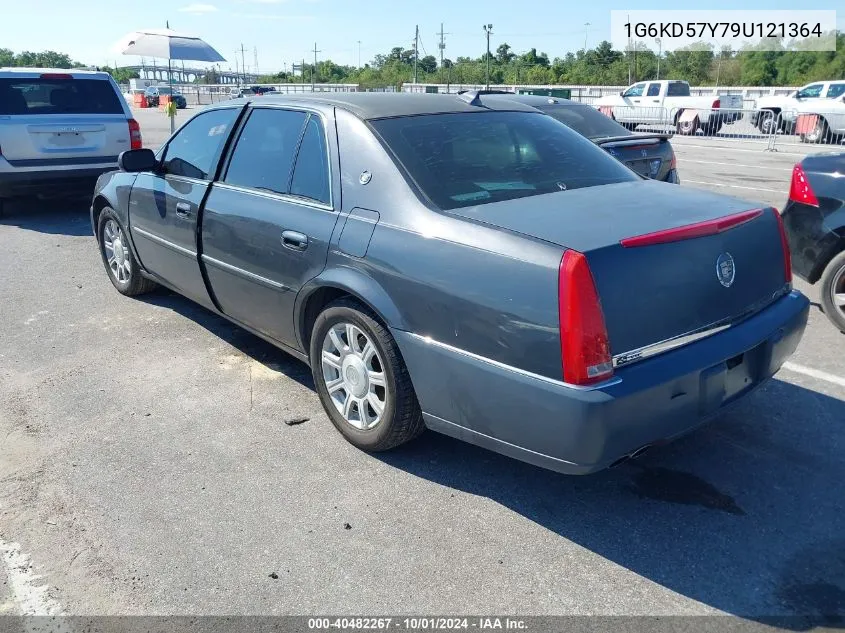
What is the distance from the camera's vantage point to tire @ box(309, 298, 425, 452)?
3340mm

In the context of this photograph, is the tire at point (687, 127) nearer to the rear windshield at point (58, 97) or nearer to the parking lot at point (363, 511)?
the rear windshield at point (58, 97)

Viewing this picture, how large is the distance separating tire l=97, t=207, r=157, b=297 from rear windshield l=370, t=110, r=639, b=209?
10.3 feet

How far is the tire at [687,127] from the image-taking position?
24.7 meters

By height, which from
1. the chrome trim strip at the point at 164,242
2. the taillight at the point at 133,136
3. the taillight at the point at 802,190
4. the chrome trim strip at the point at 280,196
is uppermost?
the taillight at the point at 133,136

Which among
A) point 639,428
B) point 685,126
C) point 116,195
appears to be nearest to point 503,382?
point 639,428

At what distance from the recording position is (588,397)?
2.63m

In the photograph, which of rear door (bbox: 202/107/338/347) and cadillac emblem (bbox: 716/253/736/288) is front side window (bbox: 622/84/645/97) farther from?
cadillac emblem (bbox: 716/253/736/288)

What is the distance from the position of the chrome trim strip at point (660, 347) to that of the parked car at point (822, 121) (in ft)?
68.1

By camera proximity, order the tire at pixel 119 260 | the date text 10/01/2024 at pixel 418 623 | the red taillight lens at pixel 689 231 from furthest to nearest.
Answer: the tire at pixel 119 260, the red taillight lens at pixel 689 231, the date text 10/01/2024 at pixel 418 623

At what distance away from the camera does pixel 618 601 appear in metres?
2.66

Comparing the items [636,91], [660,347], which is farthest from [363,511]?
[636,91]

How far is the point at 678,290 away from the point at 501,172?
3.73 feet

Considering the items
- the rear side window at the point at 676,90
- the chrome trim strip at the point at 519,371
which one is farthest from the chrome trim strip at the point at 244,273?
the rear side window at the point at 676,90

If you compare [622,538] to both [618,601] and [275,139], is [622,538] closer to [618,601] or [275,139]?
[618,601]
